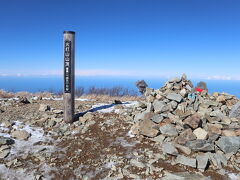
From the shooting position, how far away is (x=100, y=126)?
879 centimetres

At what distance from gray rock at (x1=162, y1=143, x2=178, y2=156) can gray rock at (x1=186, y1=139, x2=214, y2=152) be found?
1.90 ft

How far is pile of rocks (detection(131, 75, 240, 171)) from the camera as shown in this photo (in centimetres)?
641

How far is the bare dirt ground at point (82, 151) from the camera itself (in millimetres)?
5637

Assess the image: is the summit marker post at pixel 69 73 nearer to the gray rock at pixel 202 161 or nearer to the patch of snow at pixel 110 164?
the patch of snow at pixel 110 164

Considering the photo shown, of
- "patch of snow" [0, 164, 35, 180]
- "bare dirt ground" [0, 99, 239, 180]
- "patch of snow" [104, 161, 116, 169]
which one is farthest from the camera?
"patch of snow" [104, 161, 116, 169]

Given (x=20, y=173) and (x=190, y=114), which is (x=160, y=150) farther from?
(x=20, y=173)

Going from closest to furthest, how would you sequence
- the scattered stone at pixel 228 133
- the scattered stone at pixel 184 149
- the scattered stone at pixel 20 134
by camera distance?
the scattered stone at pixel 184 149 < the scattered stone at pixel 228 133 < the scattered stone at pixel 20 134

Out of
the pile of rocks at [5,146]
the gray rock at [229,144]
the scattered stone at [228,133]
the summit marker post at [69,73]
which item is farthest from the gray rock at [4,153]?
the scattered stone at [228,133]

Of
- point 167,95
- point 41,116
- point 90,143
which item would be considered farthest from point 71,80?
point 167,95

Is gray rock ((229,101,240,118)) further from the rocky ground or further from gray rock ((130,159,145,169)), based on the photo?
gray rock ((130,159,145,169))

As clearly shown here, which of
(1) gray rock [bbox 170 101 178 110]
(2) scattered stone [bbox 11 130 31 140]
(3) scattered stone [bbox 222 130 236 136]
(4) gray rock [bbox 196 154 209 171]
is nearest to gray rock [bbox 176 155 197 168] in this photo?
(4) gray rock [bbox 196 154 209 171]

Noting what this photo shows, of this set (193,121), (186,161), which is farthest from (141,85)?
(186,161)

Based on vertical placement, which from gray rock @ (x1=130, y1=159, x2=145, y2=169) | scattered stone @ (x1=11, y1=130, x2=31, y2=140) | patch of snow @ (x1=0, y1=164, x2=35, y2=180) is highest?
scattered stone @ (x1=11, y1=130, x2=31, y2=140)

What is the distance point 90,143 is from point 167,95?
13.7 feet
